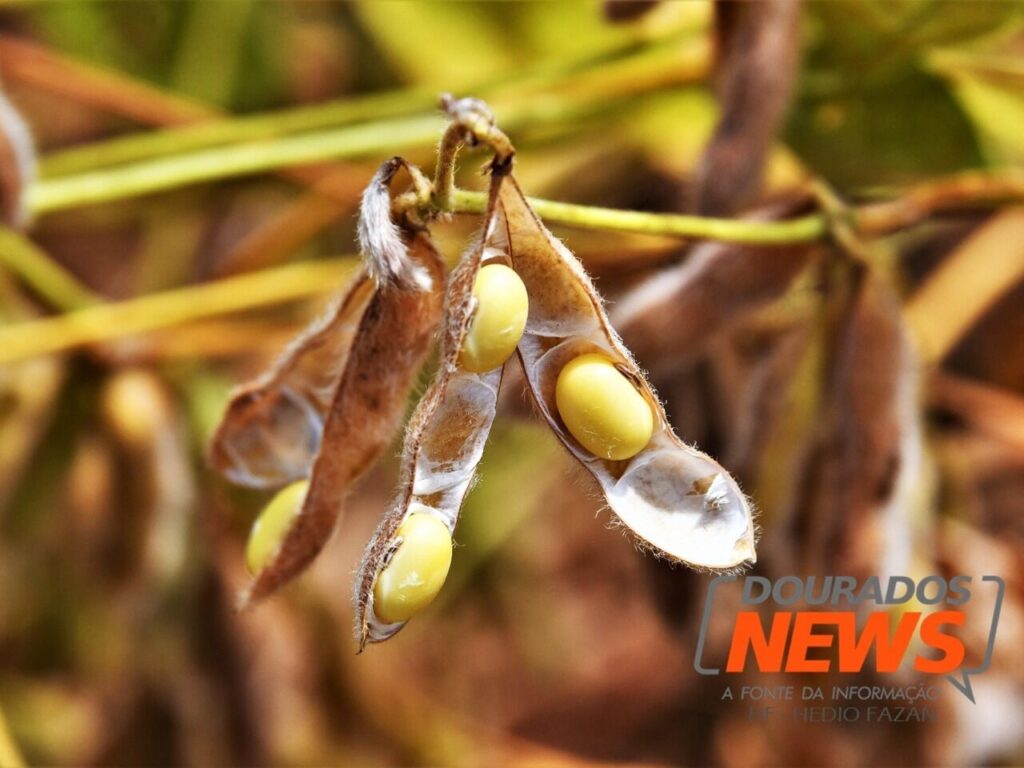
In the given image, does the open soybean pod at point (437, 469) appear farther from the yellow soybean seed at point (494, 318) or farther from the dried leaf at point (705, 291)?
the dried leaf at point (705, 291)

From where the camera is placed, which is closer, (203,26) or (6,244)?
(6,244)

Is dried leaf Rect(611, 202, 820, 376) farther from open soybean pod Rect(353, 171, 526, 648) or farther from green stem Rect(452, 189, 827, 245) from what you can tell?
open soybean pod Rect(353, 171, 526, 648)

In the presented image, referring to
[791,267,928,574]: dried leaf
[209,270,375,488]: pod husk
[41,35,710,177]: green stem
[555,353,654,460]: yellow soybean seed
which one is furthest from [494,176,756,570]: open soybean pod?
[41,35,710,177]: green stem

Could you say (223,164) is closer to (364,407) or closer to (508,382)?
(508,382)

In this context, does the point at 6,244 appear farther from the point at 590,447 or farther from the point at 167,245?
the point at 590,447

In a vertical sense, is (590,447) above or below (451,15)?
below

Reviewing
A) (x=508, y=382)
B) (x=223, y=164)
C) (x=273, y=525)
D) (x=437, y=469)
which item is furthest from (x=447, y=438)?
(x=223, y=164)

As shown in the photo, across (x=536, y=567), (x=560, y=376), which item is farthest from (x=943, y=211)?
(x=536, y=567)
